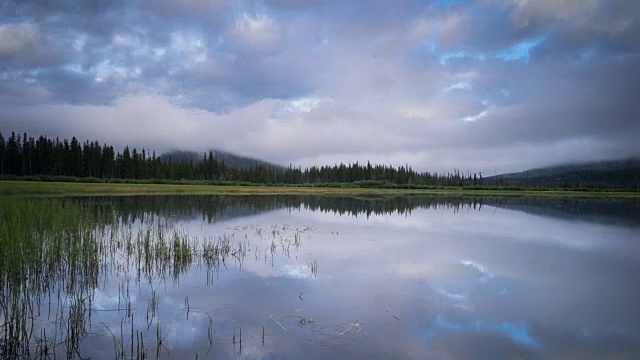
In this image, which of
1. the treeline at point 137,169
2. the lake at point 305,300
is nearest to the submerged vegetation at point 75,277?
the lake at point 305,300

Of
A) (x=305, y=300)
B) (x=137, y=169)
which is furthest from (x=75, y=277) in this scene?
(x=137, y=169)

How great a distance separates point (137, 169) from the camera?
378 feet

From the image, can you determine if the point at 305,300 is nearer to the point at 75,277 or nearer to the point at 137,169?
the point at 75,277

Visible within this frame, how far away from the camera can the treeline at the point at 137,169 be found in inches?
3738

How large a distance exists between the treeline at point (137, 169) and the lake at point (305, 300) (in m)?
85.8

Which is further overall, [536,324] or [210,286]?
[210,286]

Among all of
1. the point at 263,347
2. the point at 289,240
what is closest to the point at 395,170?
the point at 289,240

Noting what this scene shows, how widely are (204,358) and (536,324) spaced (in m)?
6.75

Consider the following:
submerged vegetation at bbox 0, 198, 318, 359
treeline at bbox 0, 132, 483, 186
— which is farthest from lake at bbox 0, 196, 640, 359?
treeline at bbox 0, 132, 483, 186

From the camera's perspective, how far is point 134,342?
22.2 feet

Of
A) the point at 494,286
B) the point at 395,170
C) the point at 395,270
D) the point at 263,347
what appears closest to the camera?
the point at 263,347

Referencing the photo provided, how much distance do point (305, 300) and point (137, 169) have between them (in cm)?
11852

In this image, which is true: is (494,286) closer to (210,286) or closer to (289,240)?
(210,286)

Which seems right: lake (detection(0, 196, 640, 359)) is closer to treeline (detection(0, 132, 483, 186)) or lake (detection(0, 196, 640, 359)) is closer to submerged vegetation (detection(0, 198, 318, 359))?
submerged vegetation (detection(0, 198, 318, 359))
